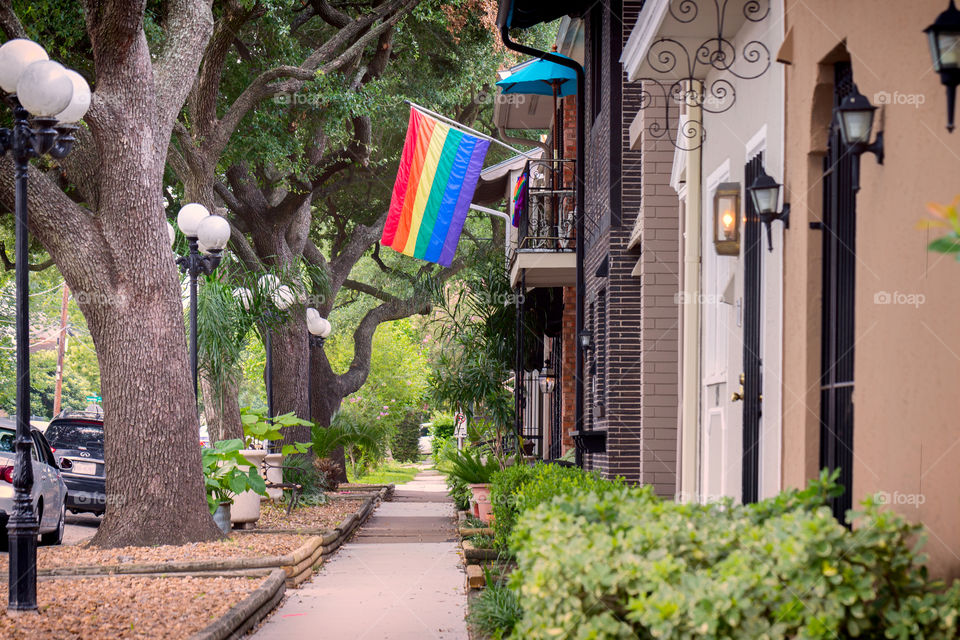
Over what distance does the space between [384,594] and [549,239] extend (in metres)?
8.38

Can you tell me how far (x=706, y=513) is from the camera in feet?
16.3

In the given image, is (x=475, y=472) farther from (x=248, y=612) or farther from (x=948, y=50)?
(x=948, y=50)

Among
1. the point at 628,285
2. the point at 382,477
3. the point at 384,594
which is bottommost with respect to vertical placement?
the point at 382,477

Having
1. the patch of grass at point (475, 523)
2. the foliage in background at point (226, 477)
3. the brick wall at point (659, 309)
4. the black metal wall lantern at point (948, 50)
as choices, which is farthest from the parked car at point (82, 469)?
the black metal wall lantern at point (948, 50)

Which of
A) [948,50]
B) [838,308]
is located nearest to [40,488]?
[838,308]

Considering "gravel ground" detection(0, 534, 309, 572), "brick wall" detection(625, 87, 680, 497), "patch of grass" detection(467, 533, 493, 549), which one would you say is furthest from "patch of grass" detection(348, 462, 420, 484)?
"brick wall" detection(625, 87, 680, 497)

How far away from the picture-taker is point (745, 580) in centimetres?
373

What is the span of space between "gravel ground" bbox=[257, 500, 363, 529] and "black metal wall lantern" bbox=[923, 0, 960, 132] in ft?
39.8

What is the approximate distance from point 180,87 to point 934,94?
33.9 feet

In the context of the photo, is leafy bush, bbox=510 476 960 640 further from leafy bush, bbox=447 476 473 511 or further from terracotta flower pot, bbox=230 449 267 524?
leafy bush, bbox=447 476 473 511

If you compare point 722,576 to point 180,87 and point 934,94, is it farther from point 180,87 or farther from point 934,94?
point 180,87

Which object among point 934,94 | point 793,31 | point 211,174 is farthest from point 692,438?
point 211,174

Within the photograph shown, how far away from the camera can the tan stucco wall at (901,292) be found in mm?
4355

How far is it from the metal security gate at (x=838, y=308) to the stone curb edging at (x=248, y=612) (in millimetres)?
3968
